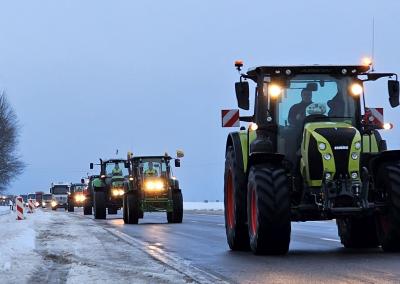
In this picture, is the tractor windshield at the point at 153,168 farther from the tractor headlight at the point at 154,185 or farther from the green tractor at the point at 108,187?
the green tractor at the point at 108,187

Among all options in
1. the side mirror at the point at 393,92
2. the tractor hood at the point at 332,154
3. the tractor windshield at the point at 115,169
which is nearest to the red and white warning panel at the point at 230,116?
the tractor hood at the point at 332,154

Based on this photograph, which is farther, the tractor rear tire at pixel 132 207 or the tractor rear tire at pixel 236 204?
the tractor rear tire at pixel 132 207

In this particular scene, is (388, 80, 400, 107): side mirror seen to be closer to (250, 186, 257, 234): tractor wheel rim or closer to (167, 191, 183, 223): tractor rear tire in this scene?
(250, 186, 257, 234): tractor wheel rim

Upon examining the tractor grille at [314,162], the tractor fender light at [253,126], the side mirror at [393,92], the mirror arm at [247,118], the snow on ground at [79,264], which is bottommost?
the snow on ground at [79,264]

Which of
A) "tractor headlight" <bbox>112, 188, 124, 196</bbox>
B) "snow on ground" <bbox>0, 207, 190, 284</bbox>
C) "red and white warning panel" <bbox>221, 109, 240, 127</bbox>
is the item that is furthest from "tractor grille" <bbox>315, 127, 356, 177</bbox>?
"tractor headlight" <bbox>112, 188, 124, 196</bbox>

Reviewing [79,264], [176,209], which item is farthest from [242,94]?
[176,209]

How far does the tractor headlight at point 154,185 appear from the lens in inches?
1077

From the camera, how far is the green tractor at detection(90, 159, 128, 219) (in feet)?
106

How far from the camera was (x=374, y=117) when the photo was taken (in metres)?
11.5

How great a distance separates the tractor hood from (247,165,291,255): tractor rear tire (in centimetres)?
43

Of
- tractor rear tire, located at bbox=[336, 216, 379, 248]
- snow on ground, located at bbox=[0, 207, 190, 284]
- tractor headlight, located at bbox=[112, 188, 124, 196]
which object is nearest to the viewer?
snow on ground, located at bbox=[0, 207, 190, 284]

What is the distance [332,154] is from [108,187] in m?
24.1

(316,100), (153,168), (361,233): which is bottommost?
(361,233)

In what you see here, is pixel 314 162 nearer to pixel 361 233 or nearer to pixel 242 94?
pixel 242 94
